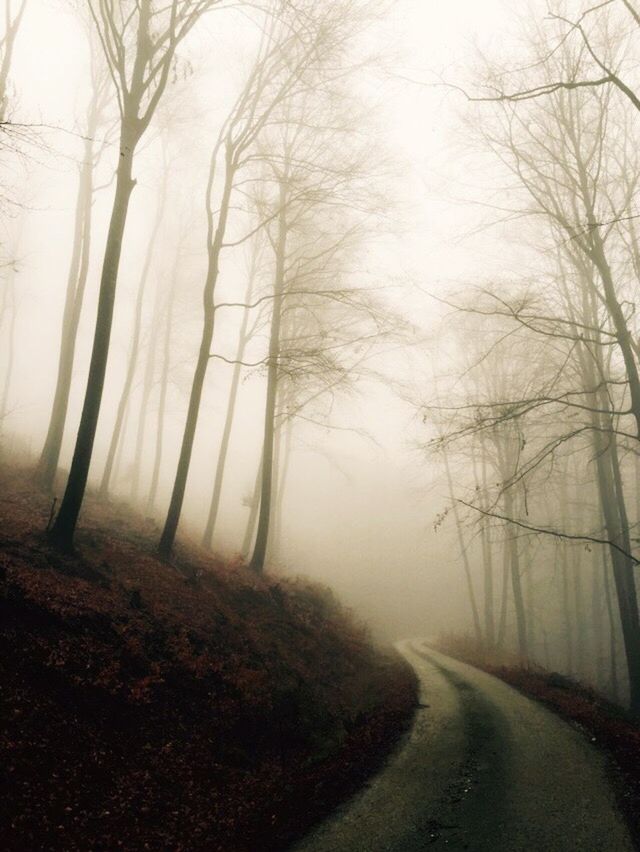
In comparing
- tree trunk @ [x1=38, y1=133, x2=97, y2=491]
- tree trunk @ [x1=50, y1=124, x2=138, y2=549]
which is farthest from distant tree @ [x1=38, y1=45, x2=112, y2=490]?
tree trunk @ [x1=50, y1=124, x2=138, y2=549]

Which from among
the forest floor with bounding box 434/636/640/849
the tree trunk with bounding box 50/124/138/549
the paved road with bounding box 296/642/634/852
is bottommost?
the paved road with bounding box 296/642/634/852

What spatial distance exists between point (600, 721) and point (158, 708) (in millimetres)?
7625

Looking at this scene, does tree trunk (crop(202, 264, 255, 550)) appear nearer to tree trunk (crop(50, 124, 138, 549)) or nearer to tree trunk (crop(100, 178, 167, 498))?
tree trunk (crop(100, 178, 167, 498))

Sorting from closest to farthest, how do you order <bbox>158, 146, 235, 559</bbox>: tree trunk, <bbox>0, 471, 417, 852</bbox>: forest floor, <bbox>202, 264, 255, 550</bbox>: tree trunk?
<bbox>0, 471, 417, 852</bbox>: forest floor < <bbox>158, 146, 235, 559</bbox>: tree trunk < <bbox>202, 264, 255, 550</bbox>: tree trunk

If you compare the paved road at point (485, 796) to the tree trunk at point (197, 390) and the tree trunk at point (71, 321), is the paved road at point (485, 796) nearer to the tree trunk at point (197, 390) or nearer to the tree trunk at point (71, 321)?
the tree trunk at point (197, 390)

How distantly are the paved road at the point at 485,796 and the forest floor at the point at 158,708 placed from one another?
0.43m

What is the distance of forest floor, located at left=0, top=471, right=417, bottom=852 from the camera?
14.3 ft

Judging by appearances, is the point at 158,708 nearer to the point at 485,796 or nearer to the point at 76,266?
the point at 485,796

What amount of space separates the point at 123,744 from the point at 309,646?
18.6ft

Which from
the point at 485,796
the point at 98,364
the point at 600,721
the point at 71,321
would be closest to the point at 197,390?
the point at 98,364

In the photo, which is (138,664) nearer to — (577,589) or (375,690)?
(375,690)

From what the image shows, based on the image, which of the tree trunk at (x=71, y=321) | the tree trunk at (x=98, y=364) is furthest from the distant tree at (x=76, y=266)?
the tree trunk at (x=98, y=364)

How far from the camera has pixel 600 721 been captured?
8.31m

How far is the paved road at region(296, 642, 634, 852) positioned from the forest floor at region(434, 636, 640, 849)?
0.63 feet
